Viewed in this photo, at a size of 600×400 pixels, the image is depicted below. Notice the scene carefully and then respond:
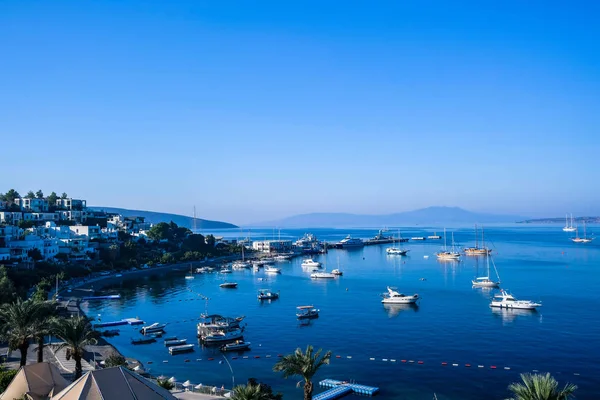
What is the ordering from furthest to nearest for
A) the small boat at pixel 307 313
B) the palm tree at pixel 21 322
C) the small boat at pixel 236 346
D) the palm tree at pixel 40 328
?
the small boat at pixel 307 313
the small boat at pixel 236 346
the palm tree at pixel 40 328
the palm tree at pixel 21 322

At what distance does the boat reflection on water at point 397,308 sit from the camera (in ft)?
188

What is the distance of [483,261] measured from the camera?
115875 millimetres

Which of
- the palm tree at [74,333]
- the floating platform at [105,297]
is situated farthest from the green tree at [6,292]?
the palm tree at [74,333]

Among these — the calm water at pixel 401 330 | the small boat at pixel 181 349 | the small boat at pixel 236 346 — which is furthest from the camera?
the small boat at pixel 236 346

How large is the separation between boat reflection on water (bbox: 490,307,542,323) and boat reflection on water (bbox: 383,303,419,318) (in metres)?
9.07

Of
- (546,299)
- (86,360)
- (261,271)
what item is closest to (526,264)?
(546,299)

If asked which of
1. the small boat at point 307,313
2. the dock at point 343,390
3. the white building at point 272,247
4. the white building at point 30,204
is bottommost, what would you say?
the dock at point 343,390

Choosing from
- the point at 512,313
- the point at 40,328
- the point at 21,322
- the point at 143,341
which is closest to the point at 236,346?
the point at 143,341

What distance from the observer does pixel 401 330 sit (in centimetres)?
4856

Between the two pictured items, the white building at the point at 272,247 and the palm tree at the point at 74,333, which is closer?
the palm tree at the point at 74,333

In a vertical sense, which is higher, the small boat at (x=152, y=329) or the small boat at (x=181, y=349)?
the small boat at (x=152, y=329)

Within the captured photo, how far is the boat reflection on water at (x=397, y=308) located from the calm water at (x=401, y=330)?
0.53 m

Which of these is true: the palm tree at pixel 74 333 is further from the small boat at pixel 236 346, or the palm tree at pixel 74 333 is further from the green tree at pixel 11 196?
the green tree at pixel 11 196

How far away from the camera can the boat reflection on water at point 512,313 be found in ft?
174
